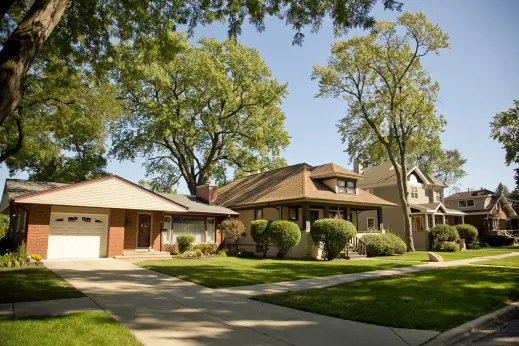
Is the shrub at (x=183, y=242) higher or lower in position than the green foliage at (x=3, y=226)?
lower

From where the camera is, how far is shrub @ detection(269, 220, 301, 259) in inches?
819

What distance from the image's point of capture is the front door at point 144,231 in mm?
21188

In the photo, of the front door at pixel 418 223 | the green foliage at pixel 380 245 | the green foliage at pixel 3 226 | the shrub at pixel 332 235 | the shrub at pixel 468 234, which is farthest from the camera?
the front door at pixel 418 223

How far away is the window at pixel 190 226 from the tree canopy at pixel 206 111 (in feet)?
37.0

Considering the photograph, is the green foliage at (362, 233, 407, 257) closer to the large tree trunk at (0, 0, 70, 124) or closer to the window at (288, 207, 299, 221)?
the window at (288, 207, 299, 221)

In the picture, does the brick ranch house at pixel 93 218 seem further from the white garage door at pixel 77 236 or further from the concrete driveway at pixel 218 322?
the concrete driveway at pixel 218 322

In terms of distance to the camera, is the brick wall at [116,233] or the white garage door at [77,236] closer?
the white garage door at [77,236]

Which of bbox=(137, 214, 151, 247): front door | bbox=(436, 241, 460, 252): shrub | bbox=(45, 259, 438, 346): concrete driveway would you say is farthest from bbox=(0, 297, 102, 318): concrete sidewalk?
bbox=(436, 241, 460, 252): shrub

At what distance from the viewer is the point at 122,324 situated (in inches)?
240

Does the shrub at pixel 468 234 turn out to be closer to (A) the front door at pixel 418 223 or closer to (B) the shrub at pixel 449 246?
(A) the front door at pixel 418 223

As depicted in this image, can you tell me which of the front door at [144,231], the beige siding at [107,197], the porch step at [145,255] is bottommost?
the porch step at [145,255]

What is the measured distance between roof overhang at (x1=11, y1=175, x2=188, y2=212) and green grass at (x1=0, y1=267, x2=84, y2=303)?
6211 millimetres

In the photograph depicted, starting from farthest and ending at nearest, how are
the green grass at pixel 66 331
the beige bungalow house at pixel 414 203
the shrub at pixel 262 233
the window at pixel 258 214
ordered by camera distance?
the beige bungalow house at pixel 414 203 < the window at pixel 258 214 < the shrub at pixel 262 233 < the green grass at pixel 66 331

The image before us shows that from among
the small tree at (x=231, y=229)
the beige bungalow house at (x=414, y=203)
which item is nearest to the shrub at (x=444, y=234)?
the beige bungalow house at (x=414, y=203)
